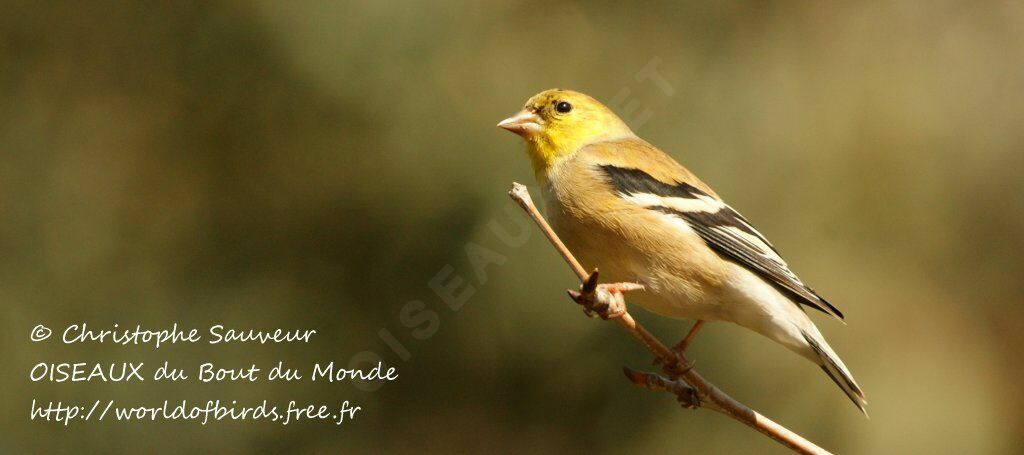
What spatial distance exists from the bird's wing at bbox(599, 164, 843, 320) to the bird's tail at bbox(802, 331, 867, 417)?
0.41 feet

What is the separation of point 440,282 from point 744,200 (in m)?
1.38

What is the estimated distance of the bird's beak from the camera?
10.2ft

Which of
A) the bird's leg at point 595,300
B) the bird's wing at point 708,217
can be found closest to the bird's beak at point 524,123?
the bird's wing at point 708,217

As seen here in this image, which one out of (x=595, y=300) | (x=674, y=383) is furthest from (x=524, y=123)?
(x=595, y=300)

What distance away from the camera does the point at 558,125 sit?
326 cm

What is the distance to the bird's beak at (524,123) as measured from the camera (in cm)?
311

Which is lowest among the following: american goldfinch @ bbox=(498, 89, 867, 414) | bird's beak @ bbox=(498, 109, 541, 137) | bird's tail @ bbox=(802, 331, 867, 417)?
bird's beak @ bbox=(498, 109, 541, 137)

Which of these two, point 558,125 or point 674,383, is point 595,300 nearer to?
point 674,383

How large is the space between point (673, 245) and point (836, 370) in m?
0.57

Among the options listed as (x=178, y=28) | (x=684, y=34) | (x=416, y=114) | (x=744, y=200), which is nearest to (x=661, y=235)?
(x=744, y=200)

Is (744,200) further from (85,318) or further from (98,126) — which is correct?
(98,126)

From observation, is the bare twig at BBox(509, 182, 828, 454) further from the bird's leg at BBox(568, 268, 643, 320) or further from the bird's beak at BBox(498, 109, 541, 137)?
the bird's beak at BBox(498, 109, 541, 137)

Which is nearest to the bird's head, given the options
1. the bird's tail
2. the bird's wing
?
the bird's wing

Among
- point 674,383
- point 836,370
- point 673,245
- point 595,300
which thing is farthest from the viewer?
point 673,245
